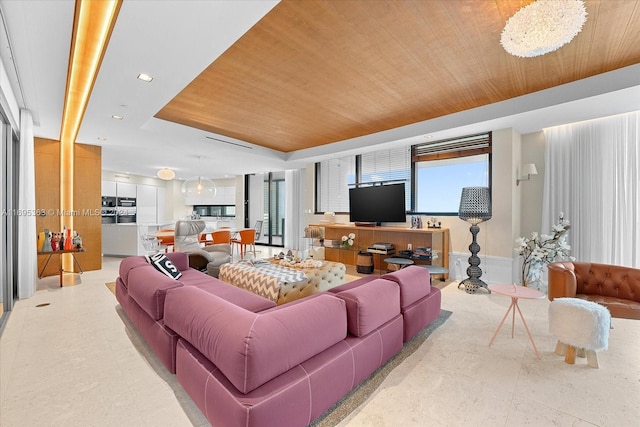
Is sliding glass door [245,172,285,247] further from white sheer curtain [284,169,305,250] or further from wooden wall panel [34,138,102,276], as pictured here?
wooden wall panel [34,138,102,276]

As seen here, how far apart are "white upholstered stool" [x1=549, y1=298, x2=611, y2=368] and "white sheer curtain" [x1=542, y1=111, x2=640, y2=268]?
8.20ft

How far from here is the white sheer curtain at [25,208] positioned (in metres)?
3.83

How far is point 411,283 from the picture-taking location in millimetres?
2586

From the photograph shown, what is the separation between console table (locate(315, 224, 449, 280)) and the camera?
5.00 meters

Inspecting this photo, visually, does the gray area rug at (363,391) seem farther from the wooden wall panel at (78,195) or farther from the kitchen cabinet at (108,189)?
the kitchen cabinet at (108,189)

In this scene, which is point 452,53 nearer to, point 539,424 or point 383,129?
point 383,129

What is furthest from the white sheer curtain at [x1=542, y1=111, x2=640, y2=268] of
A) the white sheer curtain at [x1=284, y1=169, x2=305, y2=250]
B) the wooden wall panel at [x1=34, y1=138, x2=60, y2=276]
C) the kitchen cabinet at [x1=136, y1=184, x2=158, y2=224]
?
the kitchen cabinet at [x1=136, y1=184, x2=158, y2=224]

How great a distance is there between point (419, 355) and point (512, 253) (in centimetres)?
309

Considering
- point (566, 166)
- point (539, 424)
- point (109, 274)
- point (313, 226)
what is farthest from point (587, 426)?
point (109, 274)

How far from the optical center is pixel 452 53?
2732 mm

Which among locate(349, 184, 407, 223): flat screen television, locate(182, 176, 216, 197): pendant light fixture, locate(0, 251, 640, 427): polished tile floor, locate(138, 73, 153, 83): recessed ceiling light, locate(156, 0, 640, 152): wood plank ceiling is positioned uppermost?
locate(156, 0, 640, 152): wood plank ceiling

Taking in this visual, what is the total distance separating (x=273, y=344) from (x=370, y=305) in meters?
0.83

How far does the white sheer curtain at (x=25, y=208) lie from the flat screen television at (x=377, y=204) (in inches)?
214

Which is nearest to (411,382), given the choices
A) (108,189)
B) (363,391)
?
(363,391)
